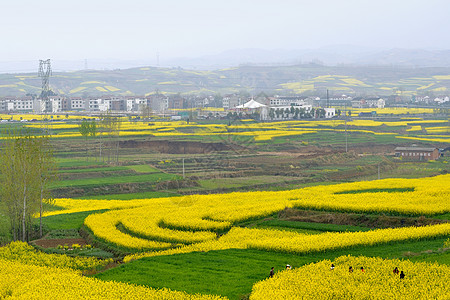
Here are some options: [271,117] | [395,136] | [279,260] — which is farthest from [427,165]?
[271,117]

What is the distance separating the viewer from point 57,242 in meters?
33.9

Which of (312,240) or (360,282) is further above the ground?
(312,240)

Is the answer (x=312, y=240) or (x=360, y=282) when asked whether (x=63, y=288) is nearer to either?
(x=360, y=282)

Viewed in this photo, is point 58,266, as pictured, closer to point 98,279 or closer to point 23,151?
point 98,279

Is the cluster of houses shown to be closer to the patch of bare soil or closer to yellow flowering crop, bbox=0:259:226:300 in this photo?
the patch of bare soil

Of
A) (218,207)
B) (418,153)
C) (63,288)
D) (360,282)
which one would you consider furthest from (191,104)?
(360,282)

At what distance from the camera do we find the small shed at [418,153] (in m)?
72.8

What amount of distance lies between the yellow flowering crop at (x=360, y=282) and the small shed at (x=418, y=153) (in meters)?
50.9

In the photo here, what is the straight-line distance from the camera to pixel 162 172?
205 feet

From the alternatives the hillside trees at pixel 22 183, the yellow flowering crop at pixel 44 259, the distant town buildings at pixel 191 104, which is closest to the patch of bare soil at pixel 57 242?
the hillside trees at pixel 22 183

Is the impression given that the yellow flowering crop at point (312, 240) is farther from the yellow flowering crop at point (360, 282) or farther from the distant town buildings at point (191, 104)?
the distant town buildings at point (191, 104)

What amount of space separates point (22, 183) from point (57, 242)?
4741mm

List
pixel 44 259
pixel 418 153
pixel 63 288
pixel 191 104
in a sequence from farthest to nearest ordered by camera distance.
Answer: pixel 191 104 → pixel 418 153 → pixel 44 259 → pixel 63 288

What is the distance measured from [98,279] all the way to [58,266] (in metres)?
3.91
